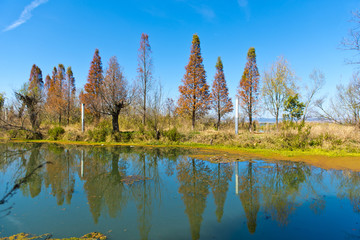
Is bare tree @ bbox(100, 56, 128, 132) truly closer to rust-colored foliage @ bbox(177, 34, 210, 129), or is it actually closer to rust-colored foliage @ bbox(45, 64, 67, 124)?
rust-colored foliage @ bbox(177, 34, 210, 129)

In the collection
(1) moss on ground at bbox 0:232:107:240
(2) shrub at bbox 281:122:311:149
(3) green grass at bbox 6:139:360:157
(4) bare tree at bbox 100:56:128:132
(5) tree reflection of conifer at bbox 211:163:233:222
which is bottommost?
(1) moss on ground at bbox 0:232:107:240

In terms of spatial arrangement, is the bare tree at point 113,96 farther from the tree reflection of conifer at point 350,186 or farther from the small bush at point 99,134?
the tree reflection of conifer at point 350,186

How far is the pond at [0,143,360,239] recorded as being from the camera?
3488 millimetres

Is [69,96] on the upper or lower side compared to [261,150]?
upper

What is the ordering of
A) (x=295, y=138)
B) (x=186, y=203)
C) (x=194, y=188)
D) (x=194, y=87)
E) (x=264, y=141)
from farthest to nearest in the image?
(x=194, y=87)
(x=264, y=141)
(x=295, y=138)
(x=194, y=188)
(x=186, y=203)

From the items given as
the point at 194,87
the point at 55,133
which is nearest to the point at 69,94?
the point at 55,133

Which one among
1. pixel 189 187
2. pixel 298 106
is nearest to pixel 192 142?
pixel 189 187

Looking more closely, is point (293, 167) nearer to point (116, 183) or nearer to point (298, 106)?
point (116, 183)

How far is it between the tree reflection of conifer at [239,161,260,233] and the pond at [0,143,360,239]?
0.02 metres

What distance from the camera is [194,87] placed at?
2322 centimetres

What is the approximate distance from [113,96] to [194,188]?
470 inches

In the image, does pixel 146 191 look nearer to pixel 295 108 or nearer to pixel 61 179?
pixel 61 179

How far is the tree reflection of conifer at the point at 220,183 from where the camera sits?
4.43 metres

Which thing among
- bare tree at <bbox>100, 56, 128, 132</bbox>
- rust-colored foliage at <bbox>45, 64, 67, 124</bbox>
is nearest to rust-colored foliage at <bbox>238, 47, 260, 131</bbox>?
bare tree at <bbox>100, 56, 128, 132</bbox>
